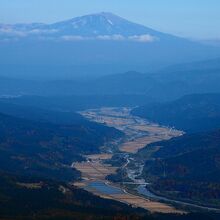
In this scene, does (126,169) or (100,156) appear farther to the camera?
(100,156)

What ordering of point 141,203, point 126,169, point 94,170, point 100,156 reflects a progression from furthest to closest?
point 100,156 < point 126,169 < point 94,170 < point 141,203

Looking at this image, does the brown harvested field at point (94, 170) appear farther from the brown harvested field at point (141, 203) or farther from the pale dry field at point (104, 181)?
the brown harvested field at point (141, 203)

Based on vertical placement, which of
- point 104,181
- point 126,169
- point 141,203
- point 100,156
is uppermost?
point 100,156

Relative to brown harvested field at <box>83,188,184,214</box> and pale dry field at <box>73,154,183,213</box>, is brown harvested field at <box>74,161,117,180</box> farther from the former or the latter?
brown harvested field at <box>83,188,184,214</box>

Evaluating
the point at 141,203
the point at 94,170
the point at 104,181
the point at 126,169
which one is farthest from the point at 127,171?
the point at 141,203

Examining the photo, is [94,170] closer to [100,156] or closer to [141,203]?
[100,156]

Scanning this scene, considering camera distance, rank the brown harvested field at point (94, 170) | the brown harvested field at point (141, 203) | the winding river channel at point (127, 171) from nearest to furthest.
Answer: the brown harvested field at point (141, 203), the winding river channel at point (127, 171), the brown harvested field at point (94, 170)

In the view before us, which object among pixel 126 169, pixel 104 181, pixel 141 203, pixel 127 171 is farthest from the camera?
pixel 126 169

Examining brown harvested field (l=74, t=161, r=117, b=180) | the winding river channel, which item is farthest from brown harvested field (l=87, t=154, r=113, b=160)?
brown harvested field (l=74, t=161, r=117, b=180)

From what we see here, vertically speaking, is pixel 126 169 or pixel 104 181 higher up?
pixel 126 169

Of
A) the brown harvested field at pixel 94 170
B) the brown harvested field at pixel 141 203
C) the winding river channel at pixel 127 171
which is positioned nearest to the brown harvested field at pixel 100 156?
the winding river channel at pixel 127 171

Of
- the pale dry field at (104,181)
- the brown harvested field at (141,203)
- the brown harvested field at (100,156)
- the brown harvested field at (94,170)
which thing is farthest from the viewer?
the brown harvested field at (100,156)

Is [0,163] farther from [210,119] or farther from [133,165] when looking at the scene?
[210,119]

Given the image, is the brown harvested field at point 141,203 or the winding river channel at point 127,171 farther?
the winding river channel at point 127,171
